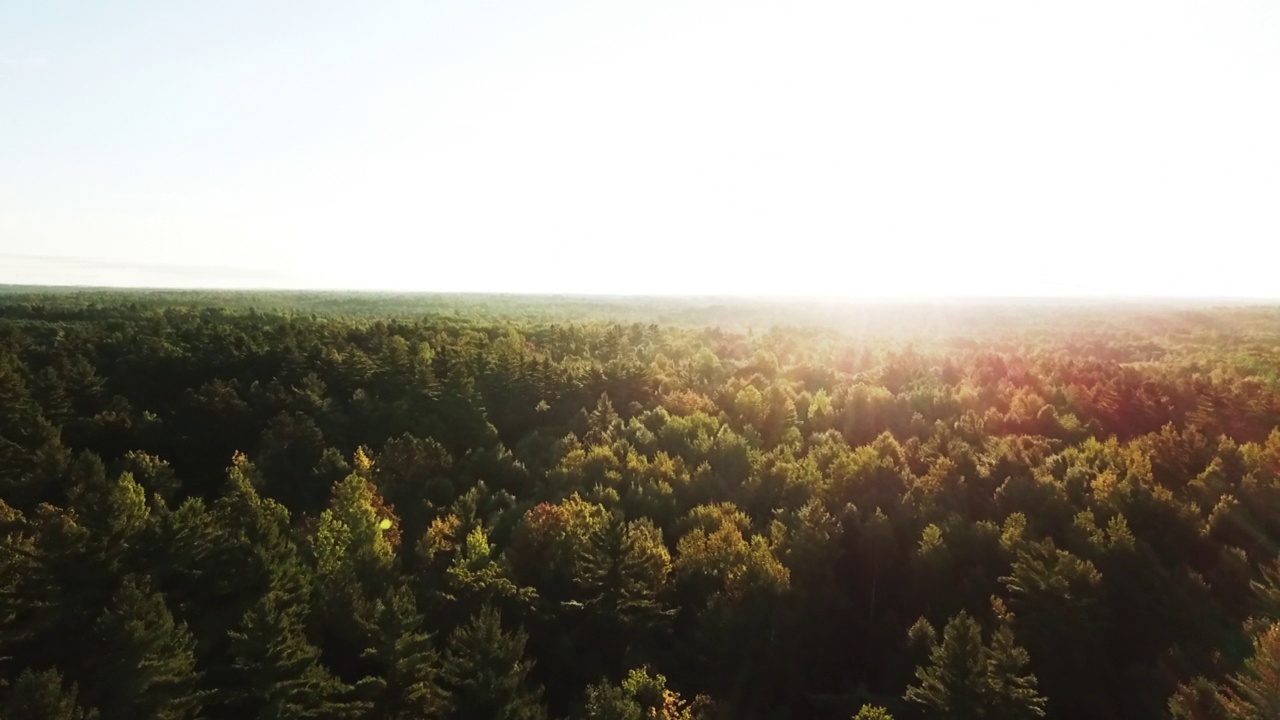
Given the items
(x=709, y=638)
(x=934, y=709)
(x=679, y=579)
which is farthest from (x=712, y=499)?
(x=934, y=709)

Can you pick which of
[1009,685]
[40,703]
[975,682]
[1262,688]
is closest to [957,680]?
[975,682]

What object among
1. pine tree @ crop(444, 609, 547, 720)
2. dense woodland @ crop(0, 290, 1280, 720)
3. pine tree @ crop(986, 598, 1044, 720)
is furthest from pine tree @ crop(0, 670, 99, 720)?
pine tree @ crop(986, 598, 1044, 720)

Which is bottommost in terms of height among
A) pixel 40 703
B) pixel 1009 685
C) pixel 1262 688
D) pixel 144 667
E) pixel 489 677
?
pixel 489 677

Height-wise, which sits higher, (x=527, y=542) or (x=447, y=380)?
(x=447, y=380)

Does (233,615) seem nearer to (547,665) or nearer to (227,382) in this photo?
(547,665)

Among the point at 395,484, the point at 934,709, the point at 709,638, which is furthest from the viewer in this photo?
the point at 395,484

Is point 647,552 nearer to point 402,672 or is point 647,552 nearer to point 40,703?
point 402,672

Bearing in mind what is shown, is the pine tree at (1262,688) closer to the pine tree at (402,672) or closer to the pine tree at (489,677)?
the pine tree at (489,677)
